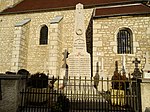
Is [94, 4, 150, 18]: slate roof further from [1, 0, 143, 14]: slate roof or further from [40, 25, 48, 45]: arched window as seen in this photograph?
[40, 25, 48, 45]: arched window

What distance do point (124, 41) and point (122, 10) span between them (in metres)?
2.38

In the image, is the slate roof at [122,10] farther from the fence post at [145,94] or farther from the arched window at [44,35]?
the fence post at [145,94]

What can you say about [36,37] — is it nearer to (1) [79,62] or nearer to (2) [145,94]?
(1) [79,62]

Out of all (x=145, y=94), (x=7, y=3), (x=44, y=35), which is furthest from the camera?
(x=7, y=3)

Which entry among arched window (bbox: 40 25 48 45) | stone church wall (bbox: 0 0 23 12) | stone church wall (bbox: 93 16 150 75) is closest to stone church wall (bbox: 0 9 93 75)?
arched window (bbox: 40 25 48 45)

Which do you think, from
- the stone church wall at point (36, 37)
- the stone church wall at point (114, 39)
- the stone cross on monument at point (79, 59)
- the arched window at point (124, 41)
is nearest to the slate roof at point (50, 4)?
the stone church wall at point (36, 37)

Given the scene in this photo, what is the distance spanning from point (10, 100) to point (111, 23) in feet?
30.8

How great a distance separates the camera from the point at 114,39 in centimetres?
1205

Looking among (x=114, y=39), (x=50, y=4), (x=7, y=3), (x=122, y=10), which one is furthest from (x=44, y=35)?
(x=7, y=3)

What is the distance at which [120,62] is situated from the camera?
1164cm

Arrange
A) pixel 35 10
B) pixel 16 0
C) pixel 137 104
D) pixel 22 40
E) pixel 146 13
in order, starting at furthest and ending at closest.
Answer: pixel 16 0, pixel 35 10, pixel 22 40, pixel 146 13, pixel 137 104

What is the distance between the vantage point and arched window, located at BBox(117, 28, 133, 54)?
12000 millimetres

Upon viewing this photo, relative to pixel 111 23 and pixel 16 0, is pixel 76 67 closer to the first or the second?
pixel 111 23

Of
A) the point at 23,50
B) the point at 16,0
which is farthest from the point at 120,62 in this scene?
the point at 16,0
